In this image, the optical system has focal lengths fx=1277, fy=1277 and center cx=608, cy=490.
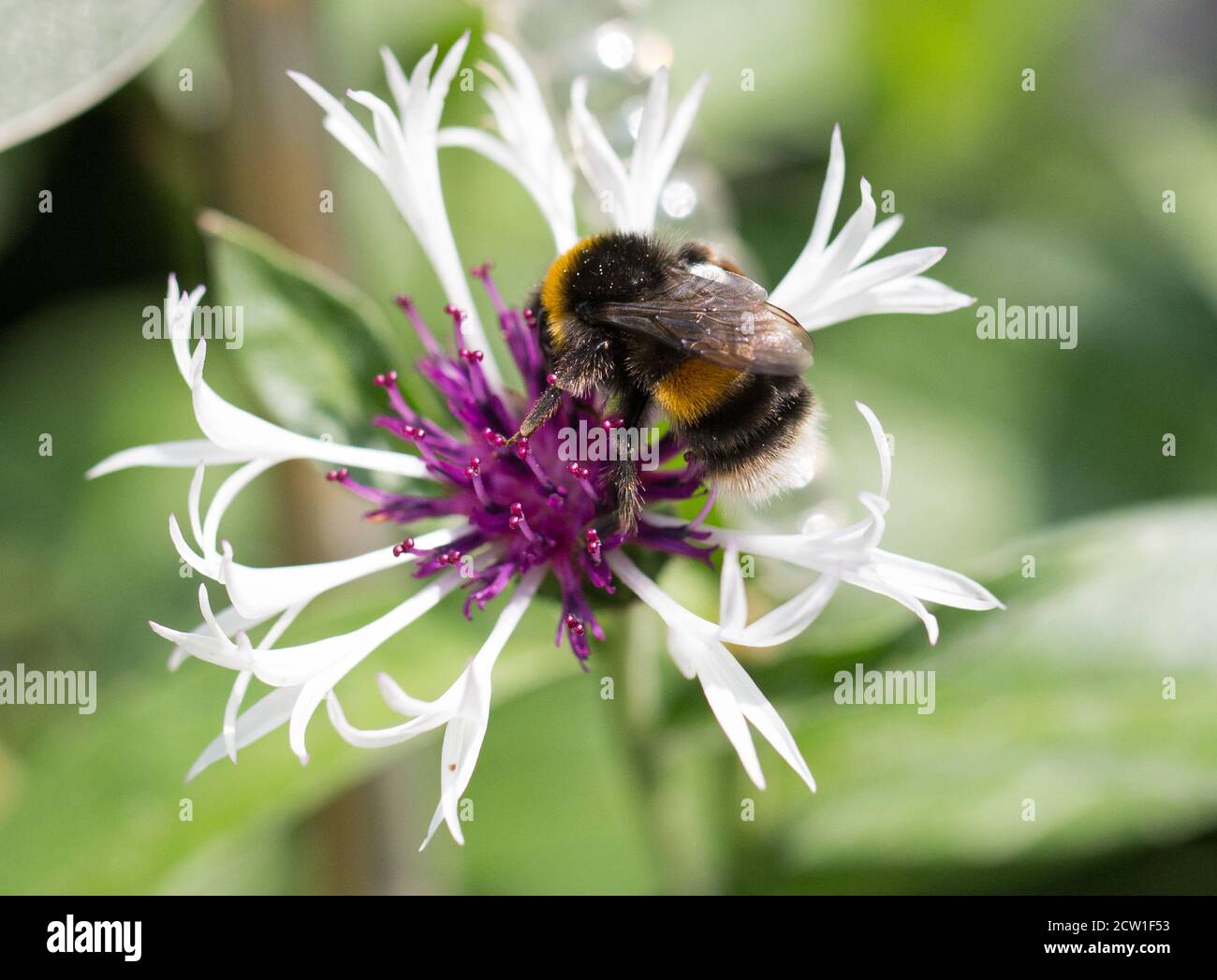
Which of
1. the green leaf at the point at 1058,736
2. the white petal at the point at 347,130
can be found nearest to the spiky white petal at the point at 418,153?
the white petal at the point at 347,130

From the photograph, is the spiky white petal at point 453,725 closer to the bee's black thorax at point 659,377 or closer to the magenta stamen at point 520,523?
the magenta stamen at point 520,523

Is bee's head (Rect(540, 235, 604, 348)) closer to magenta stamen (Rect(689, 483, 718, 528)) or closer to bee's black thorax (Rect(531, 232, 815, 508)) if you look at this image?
bee's black thorax (Rect(531, 232, 815, 508))

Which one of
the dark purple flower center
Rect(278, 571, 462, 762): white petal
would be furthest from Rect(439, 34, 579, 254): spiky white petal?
Rect(278, 571, 462, 762): white petal

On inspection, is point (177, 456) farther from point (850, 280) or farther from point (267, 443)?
point (850, 280)

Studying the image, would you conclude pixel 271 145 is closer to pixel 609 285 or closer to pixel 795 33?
pixel 609 285

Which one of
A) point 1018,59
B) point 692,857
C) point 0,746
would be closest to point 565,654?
point 692,857

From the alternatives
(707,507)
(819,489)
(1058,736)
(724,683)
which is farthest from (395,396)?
(1058,736)
